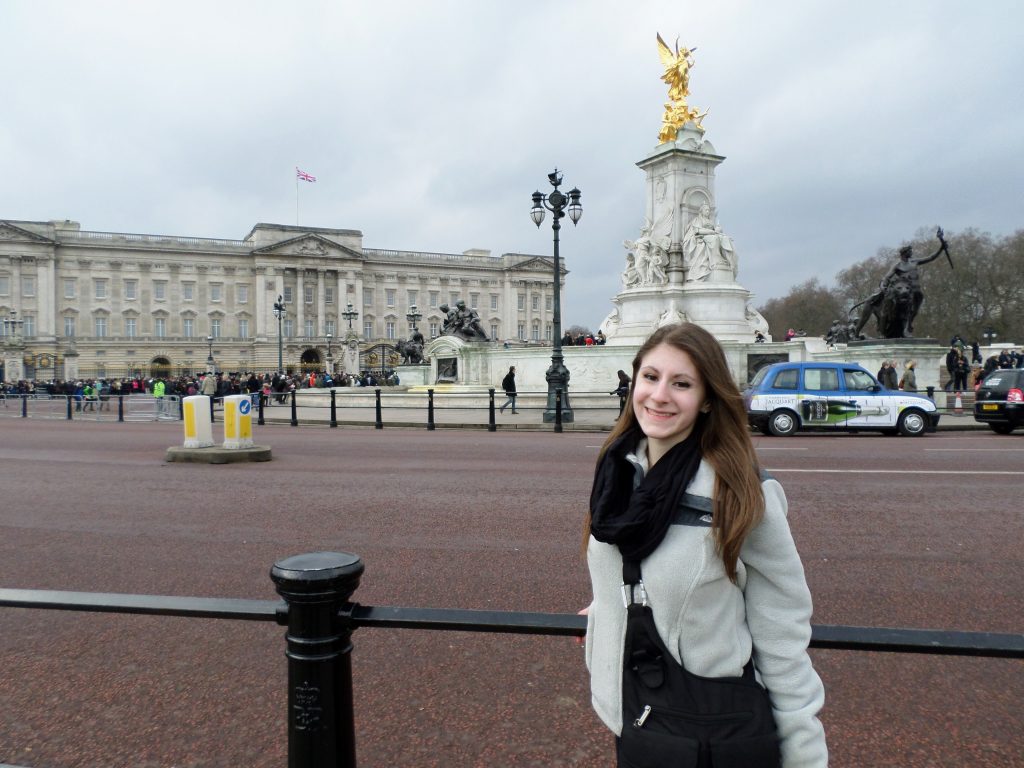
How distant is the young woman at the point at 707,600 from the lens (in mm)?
1852

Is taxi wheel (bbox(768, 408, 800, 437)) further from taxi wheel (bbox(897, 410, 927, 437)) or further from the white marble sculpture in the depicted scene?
the white marble sculpture

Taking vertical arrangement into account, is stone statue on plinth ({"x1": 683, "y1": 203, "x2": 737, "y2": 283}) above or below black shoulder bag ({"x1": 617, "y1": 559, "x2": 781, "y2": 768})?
above

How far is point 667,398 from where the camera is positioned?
2.09 m

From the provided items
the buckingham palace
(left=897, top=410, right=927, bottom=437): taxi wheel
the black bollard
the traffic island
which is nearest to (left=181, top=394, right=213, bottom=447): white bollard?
the traffic island

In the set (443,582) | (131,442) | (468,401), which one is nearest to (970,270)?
(468,401)

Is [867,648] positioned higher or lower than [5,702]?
higher

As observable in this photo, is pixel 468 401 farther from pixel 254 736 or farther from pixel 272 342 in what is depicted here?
pixel 272 342

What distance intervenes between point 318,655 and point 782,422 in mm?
16205

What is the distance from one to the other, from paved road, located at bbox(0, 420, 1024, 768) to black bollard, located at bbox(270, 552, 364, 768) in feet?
3.27

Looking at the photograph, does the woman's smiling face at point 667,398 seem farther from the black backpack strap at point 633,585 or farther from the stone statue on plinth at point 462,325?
the stone statue on plinth at point 462,325

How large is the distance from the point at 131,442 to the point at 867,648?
17.9 meters

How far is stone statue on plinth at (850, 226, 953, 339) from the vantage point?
2503 centimetres

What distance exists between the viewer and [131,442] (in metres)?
17.2

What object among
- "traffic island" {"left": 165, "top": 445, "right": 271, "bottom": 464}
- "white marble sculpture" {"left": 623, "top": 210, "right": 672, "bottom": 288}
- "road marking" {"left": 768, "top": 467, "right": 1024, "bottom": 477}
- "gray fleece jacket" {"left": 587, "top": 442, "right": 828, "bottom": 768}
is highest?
"white marble sculpture" {"left": 623, "top": 210, "right": 672, "bottom": 288}
